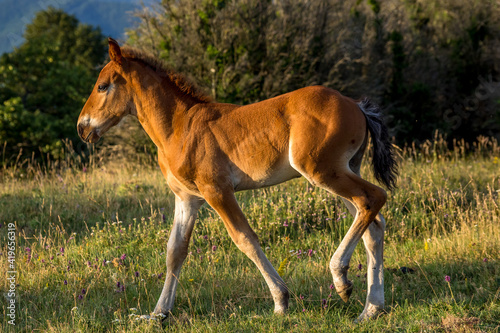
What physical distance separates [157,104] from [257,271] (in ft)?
7.11

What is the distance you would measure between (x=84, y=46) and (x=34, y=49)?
11.1 meters

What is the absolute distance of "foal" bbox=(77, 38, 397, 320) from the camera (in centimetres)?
400

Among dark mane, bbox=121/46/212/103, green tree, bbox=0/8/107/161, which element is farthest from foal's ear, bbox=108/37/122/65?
green tree, bbox=0/8/107/161

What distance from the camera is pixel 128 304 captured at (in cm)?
492

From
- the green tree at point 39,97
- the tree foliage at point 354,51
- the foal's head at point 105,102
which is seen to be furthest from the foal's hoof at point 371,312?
the green tree at point 39,97

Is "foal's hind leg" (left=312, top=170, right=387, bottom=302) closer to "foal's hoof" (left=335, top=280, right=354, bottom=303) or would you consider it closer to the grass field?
"foal's hoof" (left=335, top=280, right=354, bottom=303)

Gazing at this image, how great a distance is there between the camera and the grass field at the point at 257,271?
4.25m

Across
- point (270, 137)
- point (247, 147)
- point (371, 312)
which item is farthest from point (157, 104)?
point (371, 312)

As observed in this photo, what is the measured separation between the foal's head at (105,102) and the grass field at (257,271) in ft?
5.38

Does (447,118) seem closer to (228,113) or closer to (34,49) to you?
(228,113)

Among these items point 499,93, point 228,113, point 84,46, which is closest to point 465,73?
point 499,93

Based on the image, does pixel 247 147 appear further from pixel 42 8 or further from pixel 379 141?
pixel 42 8

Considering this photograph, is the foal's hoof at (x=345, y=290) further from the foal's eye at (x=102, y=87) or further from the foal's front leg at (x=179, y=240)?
the foal's eye at (x=102, y=87)

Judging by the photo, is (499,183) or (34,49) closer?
(499,183)
